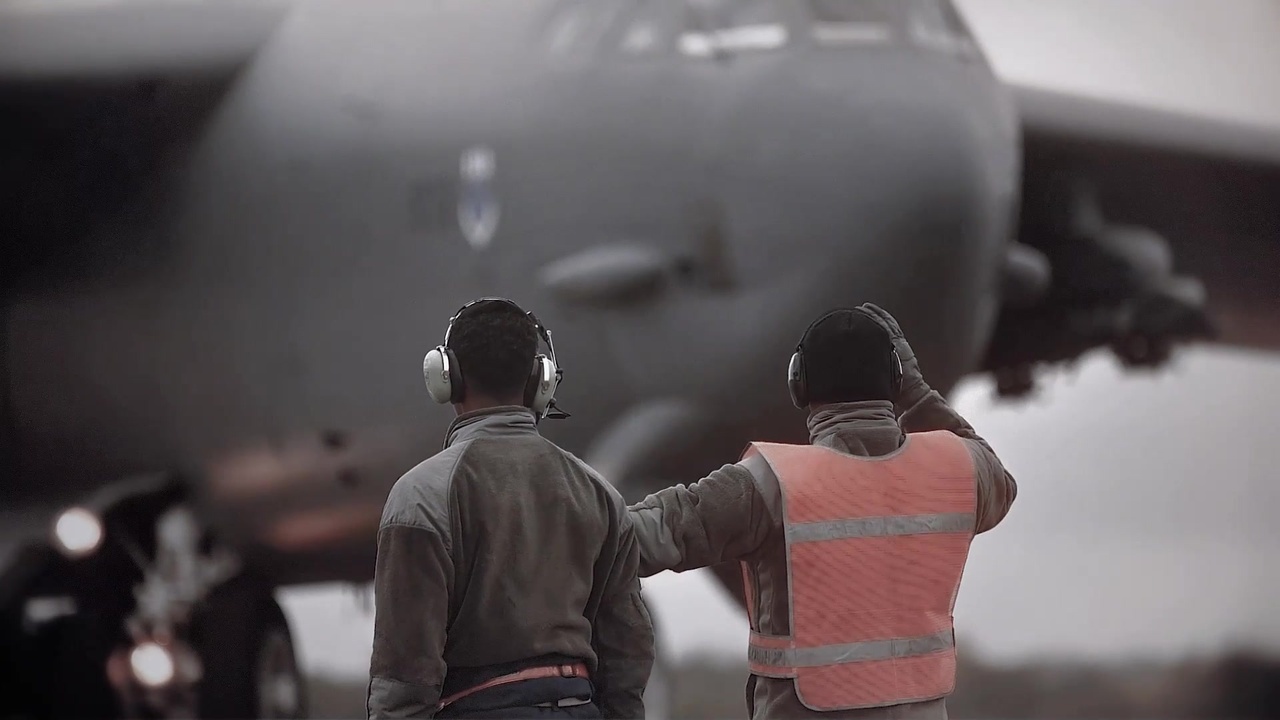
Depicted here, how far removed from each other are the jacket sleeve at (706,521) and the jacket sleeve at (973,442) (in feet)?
1.04

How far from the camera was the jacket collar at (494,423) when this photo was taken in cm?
192

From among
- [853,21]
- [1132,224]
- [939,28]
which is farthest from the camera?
[1132,224]

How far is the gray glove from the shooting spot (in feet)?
6.85

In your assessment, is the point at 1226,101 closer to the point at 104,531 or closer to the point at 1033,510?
the point at 1033,510

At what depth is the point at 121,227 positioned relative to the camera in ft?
20.6

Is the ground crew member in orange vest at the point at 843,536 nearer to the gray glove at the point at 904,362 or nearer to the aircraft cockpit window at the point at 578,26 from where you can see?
the gray glove at the point at 904,362

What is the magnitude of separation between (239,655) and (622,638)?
5.30 m

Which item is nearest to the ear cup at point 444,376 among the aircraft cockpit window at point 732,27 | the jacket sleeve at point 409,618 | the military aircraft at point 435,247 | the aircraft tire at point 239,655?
the jacket sleeve at point 409,618

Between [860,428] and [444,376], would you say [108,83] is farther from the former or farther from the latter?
[860,428]

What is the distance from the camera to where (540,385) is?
2.00 metres

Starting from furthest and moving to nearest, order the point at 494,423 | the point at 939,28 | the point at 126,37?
the point at 126,37, the point at 939,28, the point at 494,423

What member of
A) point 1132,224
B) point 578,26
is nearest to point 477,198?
point 578,26

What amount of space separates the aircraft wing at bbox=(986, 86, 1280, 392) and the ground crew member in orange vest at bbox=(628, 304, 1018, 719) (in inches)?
189

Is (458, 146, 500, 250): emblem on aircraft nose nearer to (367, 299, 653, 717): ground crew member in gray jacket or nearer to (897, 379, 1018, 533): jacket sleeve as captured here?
(897, 379, 1018, 533): jacket sleeve
